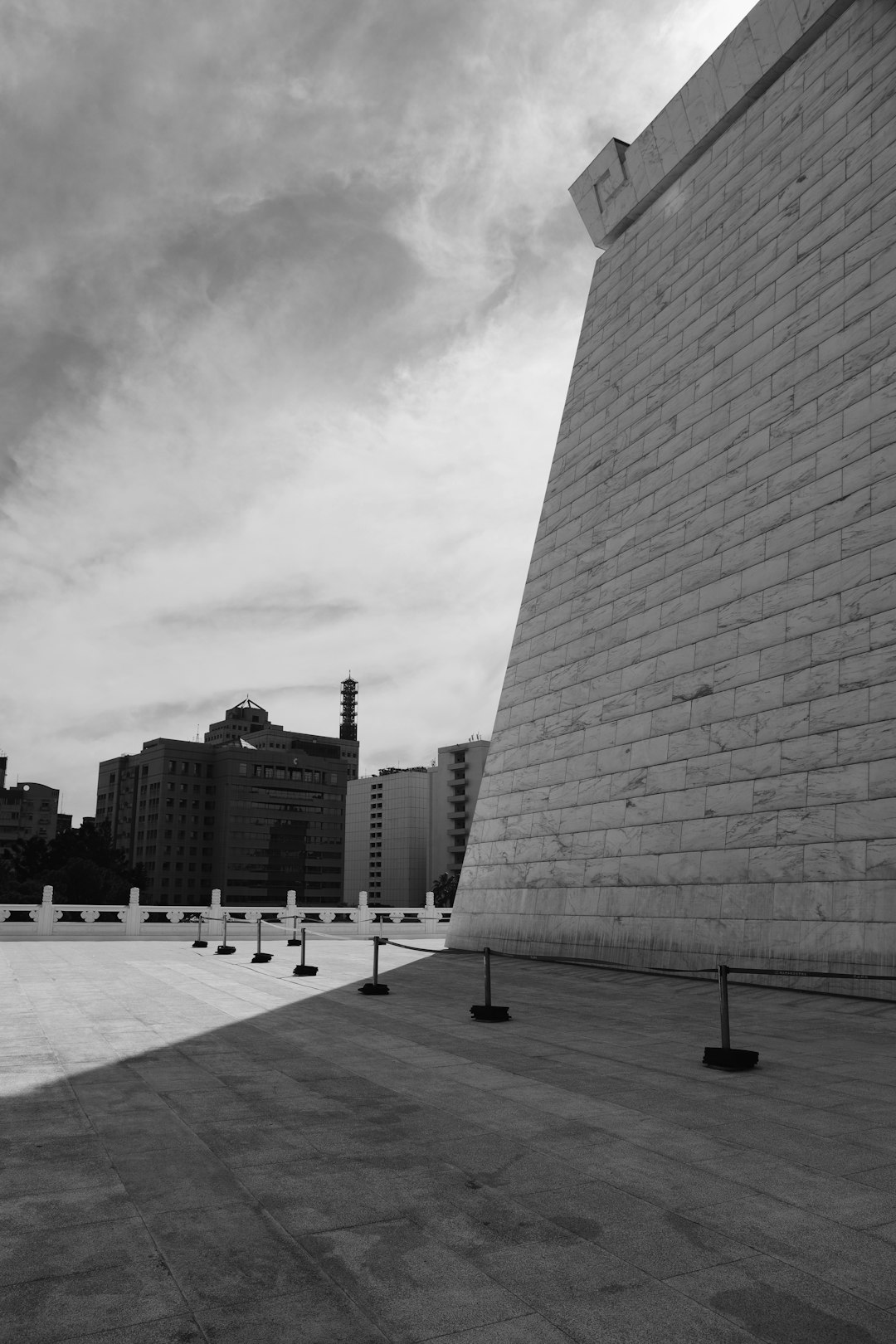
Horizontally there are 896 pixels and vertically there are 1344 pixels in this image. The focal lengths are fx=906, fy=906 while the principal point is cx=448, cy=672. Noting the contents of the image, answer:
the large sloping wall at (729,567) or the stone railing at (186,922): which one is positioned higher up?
the large sloping wall at (729,567)

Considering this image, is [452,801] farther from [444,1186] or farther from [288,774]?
[444,1186]

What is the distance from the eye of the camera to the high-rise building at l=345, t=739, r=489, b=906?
491 ft

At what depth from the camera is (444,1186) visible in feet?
17.2

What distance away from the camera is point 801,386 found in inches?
737

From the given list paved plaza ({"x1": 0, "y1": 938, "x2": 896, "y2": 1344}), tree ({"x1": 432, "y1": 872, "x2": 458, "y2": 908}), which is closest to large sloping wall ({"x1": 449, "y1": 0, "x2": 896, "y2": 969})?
paved plaza ({"x1": 0, "y1": 938, "x2": 896, "y2": 1344})

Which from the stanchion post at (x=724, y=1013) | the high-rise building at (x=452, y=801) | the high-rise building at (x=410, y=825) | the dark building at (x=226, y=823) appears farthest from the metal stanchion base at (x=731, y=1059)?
the dark building at (x=226, y=823)

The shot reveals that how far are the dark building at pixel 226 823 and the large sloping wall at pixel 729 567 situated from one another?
153 metres

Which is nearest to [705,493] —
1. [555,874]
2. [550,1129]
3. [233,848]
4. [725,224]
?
[725,224]

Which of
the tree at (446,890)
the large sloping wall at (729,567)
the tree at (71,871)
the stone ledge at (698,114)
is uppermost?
the stone ledge at (698,114)

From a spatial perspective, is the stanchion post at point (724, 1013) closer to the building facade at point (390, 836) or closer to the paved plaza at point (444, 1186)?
the paved plaza at point (444, 1186)

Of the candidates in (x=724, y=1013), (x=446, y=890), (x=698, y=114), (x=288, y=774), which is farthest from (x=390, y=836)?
(x=724, y=1013)

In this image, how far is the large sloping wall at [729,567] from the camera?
15852 mm

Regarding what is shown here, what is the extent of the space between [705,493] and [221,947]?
17504 millimetres

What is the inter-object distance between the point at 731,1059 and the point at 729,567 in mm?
12600
